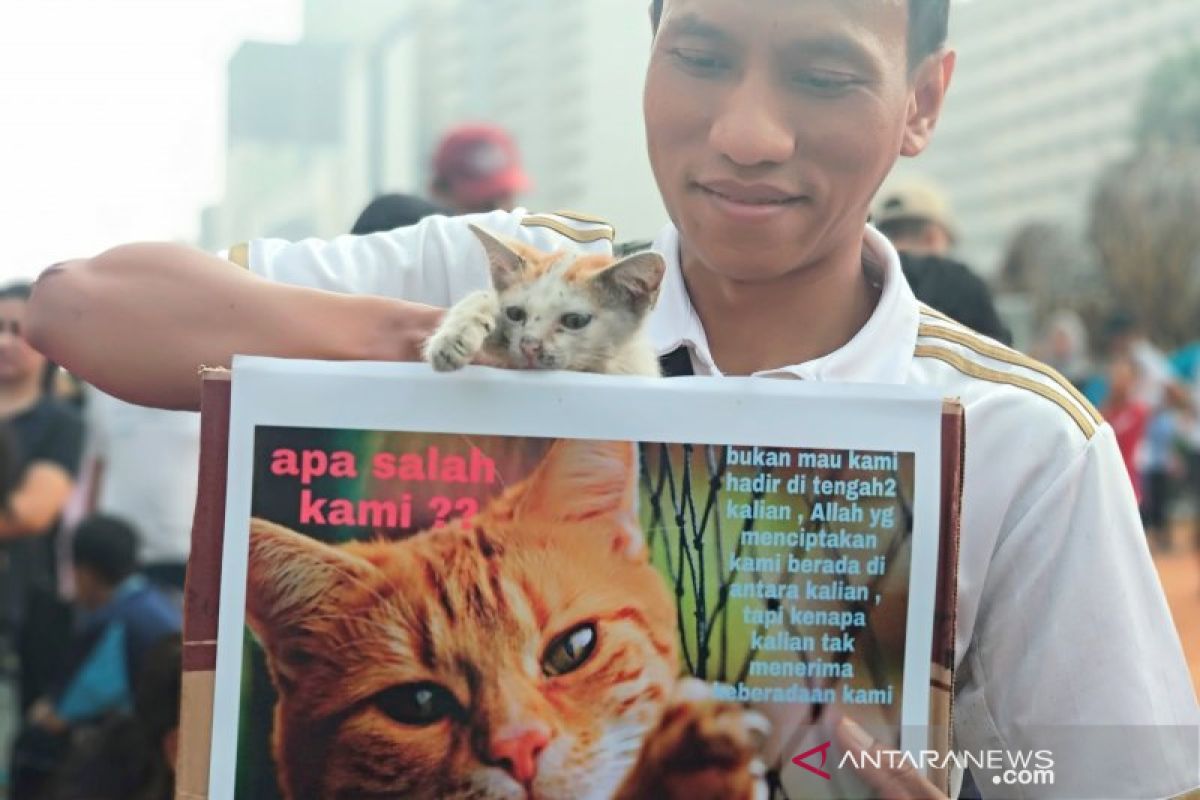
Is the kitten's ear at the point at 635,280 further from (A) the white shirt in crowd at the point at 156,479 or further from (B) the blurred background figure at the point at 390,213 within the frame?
(A) the white shirt in crowd at the point at 156,479

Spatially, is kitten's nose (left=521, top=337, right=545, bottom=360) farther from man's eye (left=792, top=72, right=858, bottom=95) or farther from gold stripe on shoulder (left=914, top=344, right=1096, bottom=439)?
gold stripe on shoulder (left=914, top=344, right=1096, bottom=439)

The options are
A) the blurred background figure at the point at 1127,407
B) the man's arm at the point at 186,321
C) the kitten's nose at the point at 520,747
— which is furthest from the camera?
the blurred background figure at the point at 1127,407

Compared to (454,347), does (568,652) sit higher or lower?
lower

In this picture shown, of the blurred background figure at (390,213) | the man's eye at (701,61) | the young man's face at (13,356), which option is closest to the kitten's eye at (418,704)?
the man's eye at (701,61)

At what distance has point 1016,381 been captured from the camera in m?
1.63

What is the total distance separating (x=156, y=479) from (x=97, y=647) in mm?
694

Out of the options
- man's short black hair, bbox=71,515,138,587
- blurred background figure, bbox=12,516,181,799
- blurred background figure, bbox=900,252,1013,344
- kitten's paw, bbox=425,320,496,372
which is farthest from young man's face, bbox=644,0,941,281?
man's short black hair, bbox=71,515,138,587

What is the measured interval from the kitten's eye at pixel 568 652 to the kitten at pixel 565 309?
0.77ft

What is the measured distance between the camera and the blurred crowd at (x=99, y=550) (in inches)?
158

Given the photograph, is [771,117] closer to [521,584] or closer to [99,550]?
[521,584]

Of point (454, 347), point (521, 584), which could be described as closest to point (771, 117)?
point (454, 347)

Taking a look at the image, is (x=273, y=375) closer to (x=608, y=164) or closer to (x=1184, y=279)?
(x=608, y=164)

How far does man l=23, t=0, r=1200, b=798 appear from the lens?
54.0 inches

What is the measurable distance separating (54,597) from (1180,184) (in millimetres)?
29852
